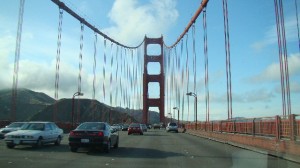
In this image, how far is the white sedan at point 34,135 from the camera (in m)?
20.5

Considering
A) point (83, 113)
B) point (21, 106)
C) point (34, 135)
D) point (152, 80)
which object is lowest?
point (34, 135)

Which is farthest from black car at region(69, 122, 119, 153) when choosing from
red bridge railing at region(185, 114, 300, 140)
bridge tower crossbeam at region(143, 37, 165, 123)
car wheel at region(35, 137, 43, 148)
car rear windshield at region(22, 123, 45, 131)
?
bridge tower crossbeam at region(143, 37, 165, 123)

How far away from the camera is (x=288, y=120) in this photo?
59.4 ft

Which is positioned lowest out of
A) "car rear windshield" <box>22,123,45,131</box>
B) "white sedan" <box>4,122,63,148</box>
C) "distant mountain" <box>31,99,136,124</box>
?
"white sedan" <box>4,122,63,148</box>

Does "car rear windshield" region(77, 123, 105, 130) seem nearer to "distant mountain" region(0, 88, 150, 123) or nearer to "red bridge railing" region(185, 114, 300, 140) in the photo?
"red bridge railing" region(185, 114, 300, 140)

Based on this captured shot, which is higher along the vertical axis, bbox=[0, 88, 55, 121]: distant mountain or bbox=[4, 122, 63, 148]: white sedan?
bbox=[0, 88, 55, 121]: distant mountain

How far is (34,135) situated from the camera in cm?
2091

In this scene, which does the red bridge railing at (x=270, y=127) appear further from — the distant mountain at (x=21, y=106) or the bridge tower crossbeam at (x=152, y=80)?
the distant mountain at (x=21, y=106)

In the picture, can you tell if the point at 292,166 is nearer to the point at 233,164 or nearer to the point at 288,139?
the point at 233,164

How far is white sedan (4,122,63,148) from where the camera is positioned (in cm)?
2055

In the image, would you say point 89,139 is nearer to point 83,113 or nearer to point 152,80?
point 152,80

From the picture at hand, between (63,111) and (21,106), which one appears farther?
(63,111)

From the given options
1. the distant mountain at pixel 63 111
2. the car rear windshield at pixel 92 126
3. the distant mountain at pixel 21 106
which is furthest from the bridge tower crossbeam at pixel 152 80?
the car rear windshield at pixel 92 126

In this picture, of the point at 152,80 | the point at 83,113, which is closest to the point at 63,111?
the point at 83,113
